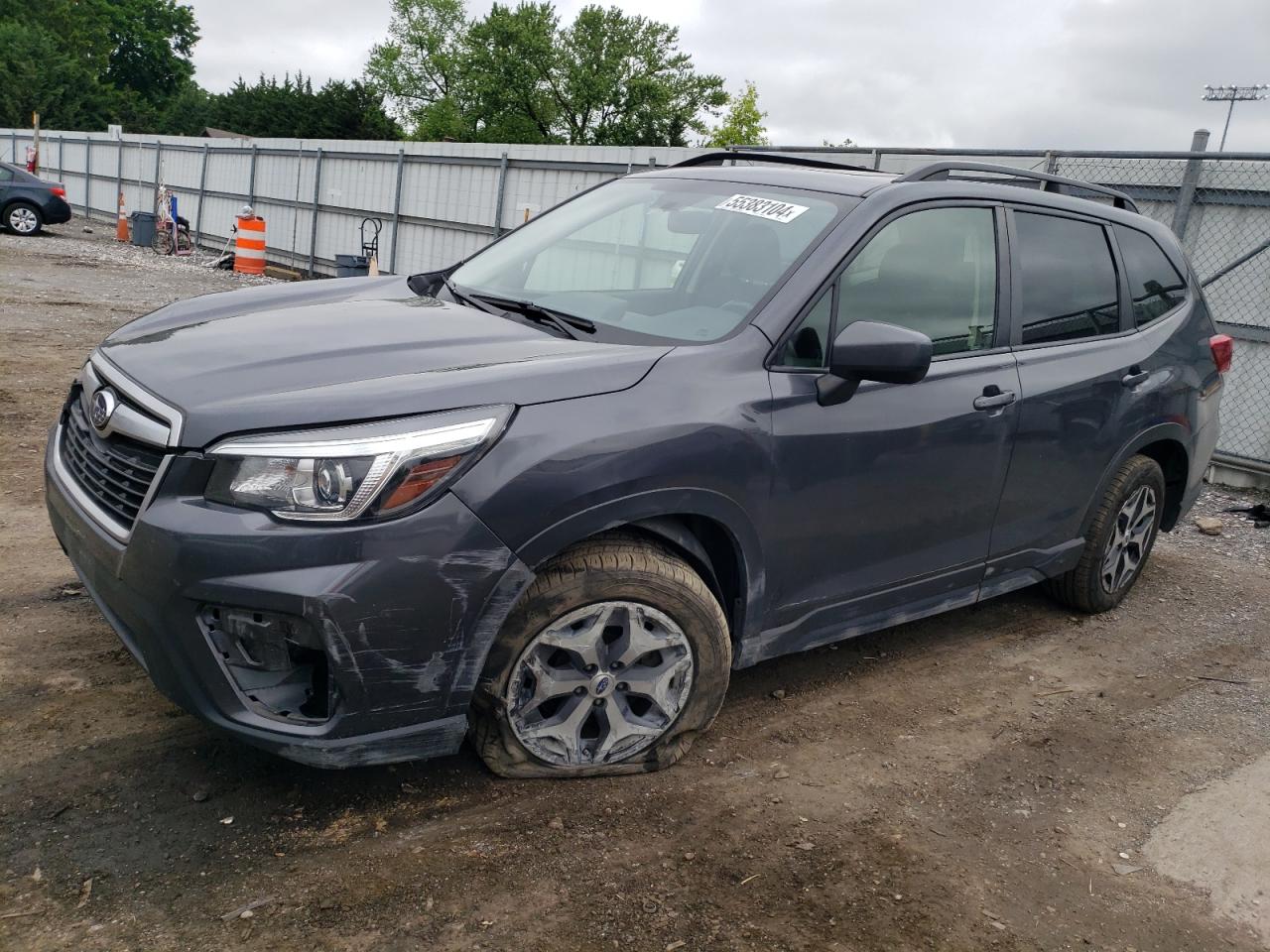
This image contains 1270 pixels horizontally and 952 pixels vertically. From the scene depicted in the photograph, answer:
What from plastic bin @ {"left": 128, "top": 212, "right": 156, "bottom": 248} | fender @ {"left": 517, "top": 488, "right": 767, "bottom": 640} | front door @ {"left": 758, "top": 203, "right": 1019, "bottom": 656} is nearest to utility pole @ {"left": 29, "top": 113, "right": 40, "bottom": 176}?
plastic bin @ {"left": 128, "top": 212, "right": 156, "bottom": 248}

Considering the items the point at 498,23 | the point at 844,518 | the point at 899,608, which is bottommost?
the point at 899,608

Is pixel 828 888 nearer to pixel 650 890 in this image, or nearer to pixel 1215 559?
pixel 650 890

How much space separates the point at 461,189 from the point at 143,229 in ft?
39.1

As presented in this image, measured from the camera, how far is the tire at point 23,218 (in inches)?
947

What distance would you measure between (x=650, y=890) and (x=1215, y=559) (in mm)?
5123

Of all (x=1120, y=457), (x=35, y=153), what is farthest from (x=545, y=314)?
(x=35, y=153)

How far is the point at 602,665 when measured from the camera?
10.0ft

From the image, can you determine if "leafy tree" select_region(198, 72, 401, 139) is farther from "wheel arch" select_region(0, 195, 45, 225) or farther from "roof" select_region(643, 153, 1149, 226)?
"roof" select_region(643, 153, 1149, 226)

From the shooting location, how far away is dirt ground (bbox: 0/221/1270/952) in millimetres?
2602

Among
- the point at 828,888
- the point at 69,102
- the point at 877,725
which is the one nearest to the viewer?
the point at 828,888

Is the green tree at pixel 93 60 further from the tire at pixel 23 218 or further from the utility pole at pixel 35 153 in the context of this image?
the tire at pixel 23 218

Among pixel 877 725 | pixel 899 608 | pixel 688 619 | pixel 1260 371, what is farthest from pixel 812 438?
pixel 1260 371

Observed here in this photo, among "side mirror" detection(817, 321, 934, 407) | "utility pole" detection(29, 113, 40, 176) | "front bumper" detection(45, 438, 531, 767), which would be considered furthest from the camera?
"utility pole" detection(29, 113, 40, 176)

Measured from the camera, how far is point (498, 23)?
7062 centimetres
